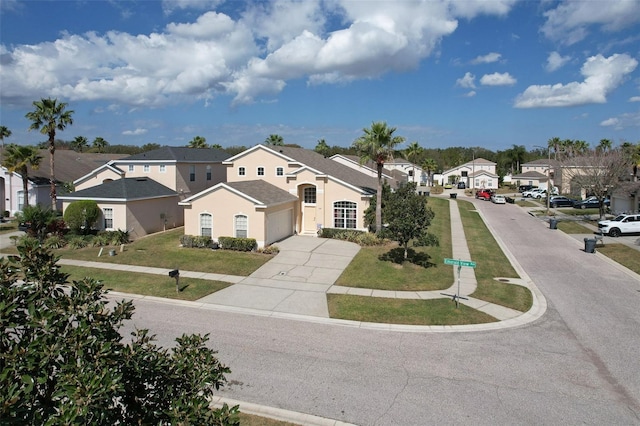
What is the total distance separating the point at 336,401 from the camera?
11.2m

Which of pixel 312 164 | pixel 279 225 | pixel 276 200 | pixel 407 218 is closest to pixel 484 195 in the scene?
pixel 312 164

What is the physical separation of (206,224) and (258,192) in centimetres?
423

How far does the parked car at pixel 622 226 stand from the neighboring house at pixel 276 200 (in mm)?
19447

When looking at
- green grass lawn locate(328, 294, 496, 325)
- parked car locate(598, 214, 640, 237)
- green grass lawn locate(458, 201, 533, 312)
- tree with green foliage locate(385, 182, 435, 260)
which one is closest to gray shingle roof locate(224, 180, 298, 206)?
tree with green foliage locate(385, 182, 435, 260)

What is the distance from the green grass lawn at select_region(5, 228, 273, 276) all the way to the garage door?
2957 millimetres

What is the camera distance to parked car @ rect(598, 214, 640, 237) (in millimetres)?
35638

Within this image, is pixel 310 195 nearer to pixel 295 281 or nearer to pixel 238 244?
pixel 238 244

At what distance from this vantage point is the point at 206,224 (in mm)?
30516

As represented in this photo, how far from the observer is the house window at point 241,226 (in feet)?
97.7

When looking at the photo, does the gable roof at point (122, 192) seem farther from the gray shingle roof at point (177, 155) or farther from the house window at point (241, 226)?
the house window at point (241, 226)

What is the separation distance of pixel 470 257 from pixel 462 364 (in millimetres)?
16444

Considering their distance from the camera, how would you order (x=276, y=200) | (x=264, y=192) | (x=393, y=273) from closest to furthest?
(x=393, y=273) < (x=276, y=200) < (x=264, y=192)

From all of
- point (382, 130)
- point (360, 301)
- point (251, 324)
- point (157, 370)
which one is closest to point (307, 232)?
point (382, 130)

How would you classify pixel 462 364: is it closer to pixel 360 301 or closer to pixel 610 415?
pixel 610 415
